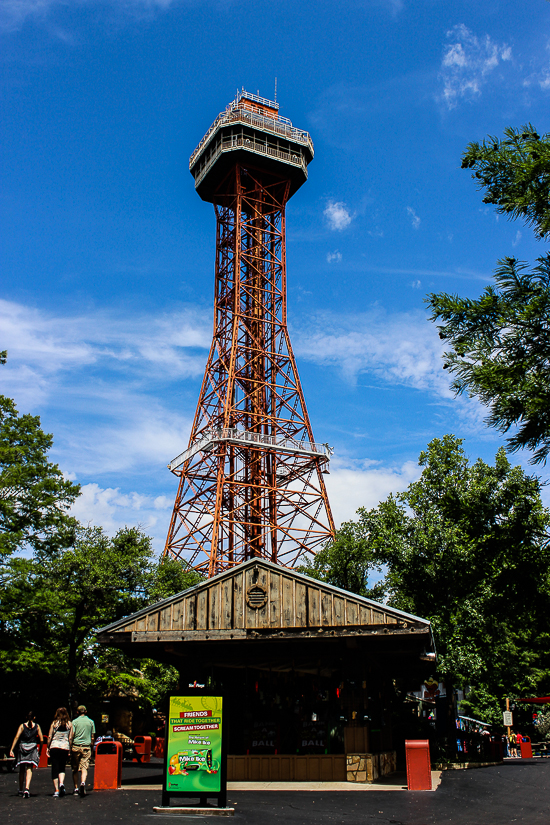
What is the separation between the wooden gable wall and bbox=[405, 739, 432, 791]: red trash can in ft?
7.89

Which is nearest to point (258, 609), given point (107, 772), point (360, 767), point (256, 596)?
point (256, 596)

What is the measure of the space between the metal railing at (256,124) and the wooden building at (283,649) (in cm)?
3968

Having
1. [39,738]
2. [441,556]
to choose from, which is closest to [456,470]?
[441,556]

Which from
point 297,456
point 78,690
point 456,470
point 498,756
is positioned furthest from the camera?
point 297,456

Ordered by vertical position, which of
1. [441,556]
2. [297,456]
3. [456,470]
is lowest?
[441,556]

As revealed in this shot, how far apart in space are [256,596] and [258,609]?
27cm

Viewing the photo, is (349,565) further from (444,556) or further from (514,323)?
(514,323)

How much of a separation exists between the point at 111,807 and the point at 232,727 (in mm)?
5751

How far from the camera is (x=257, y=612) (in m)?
14.7

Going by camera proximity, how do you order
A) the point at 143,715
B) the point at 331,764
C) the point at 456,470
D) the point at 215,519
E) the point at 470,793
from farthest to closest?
the point at 215,519, the point at 143,715, the point at 456,470, the point at 331,764, the point at 470,793

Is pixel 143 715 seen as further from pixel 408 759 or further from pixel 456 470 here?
pixel 408 759

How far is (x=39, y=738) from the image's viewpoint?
513 inches

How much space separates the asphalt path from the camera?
9.23 meters

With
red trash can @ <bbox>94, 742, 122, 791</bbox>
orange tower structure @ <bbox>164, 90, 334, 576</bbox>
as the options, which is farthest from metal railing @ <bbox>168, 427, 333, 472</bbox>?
red trash can @ <bbox>94, 742, 122, 791</bbox>
